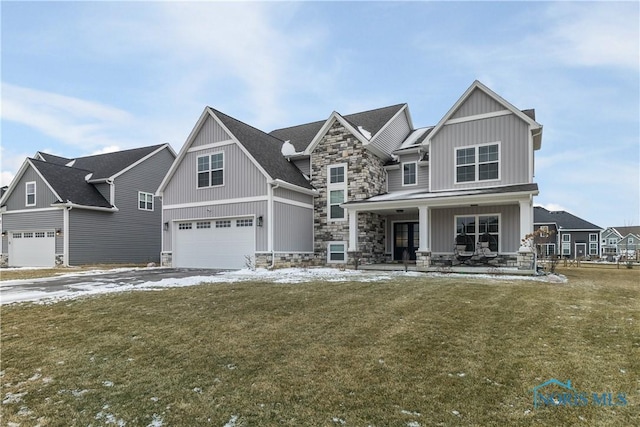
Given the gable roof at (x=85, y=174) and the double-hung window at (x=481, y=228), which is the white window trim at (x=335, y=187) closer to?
the double-hung window at (x=481, y=228)

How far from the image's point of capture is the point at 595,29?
39.5ft

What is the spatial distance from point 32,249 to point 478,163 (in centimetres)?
2435

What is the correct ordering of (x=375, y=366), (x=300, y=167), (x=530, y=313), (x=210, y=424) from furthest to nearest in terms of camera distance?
1. (x=300, y=167)
2. (x=530, y=313)
3. (x=375, y=366)
4. (x=210, y=424)

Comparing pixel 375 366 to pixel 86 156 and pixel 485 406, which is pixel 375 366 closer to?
pixel 485 406

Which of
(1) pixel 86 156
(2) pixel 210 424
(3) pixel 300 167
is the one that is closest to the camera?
(2) pixel 210 424

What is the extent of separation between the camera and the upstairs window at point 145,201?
24.5 m

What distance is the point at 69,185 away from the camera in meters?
22.1

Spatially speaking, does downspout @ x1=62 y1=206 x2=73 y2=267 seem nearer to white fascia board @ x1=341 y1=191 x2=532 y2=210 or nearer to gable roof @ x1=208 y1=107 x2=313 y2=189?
gable roof @ x1=208 y1=107 x2=313 y2=189

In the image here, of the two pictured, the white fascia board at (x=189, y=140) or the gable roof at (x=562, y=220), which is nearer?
the white fascia board at (x=189, y=140)

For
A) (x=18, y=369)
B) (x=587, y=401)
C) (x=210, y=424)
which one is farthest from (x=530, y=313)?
(x=18, y=369)

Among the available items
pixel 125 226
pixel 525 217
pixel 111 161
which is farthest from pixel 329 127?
pixel 111 161

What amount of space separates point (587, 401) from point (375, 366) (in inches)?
79.6

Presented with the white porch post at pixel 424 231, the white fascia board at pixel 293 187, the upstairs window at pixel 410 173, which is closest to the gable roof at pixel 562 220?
the upstairs window at pixel 410 173

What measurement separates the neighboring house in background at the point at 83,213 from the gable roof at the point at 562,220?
42.0 m
